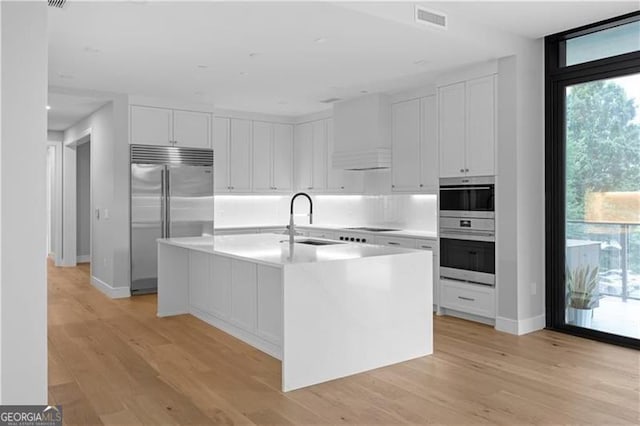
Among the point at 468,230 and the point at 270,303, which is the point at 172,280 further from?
the point at 468,230

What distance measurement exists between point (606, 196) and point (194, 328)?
395 centimetres

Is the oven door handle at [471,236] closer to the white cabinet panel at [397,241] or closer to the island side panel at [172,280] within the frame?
the white cabinet panel at [397,241]

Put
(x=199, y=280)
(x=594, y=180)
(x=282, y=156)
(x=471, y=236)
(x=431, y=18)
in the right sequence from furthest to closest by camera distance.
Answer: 1. (x=282, y=156)
2. (x=199, y=280)
3. (x=471, y=236)
4. (x=594, y=180)
5. (x=431, y=18)

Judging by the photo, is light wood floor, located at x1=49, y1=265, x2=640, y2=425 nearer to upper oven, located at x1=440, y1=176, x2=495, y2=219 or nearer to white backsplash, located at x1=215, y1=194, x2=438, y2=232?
upper oven, located at x1=440, y1=176, x2=495, y2=219

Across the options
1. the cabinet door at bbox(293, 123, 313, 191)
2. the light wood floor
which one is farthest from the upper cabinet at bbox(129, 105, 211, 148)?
the light wood floor

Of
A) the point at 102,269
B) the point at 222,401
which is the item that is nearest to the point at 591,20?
the point at 222,401

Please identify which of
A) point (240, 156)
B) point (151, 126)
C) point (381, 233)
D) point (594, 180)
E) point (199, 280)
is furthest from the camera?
point (240, 156)

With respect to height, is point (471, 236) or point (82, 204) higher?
point (82, 204)

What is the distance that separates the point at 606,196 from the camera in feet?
14.8

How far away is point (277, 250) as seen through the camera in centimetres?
418

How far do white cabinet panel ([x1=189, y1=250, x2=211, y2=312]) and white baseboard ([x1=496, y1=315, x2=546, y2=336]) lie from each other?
2846mm

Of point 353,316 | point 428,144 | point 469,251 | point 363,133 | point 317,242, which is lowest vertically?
point 353,316

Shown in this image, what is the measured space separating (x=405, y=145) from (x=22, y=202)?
474 centimetres

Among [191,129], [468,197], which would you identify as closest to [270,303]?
[468,197]
